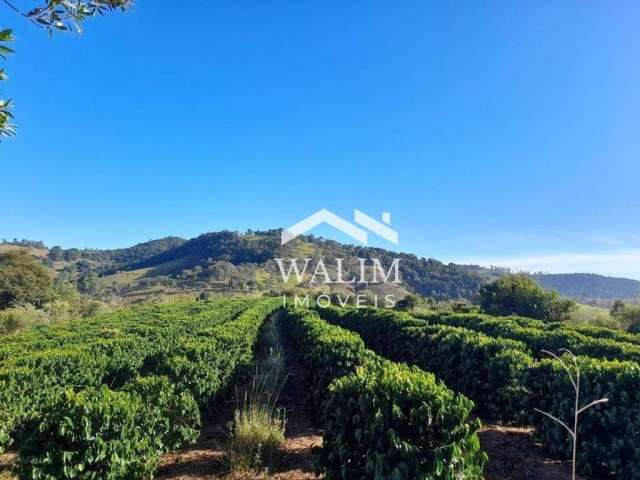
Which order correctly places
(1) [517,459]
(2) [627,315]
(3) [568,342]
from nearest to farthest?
(1) [517,459] → (3) [568,342] → (2) [627,315]

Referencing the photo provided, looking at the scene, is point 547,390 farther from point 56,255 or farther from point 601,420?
point 56,255

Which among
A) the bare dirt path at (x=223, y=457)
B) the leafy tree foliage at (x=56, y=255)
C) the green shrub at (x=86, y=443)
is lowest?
the bare dirt path at (x=223, y=457)

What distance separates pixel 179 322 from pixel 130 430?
58.5 ft

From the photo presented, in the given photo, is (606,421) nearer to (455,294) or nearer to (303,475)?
(303,475)

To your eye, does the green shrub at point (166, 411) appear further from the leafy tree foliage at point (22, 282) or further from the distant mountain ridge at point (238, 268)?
the distant mountain ridge at point (238, 268)

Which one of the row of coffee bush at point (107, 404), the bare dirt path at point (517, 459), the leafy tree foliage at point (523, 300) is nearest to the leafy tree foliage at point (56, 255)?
the leafy tree foliage at point (523, 300)

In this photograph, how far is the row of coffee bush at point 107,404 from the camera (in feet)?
16.0

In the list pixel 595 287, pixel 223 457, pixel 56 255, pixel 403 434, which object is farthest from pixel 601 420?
pixel 595 287

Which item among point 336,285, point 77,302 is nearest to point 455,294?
point 336,285

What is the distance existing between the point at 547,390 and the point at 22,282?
54.5 m

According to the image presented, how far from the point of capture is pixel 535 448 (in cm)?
665

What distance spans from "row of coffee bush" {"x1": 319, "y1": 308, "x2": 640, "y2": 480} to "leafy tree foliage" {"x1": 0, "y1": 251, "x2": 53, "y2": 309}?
4917cm

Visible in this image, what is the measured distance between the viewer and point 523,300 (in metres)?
43.6

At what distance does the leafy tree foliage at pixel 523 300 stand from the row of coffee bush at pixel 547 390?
34984mm
